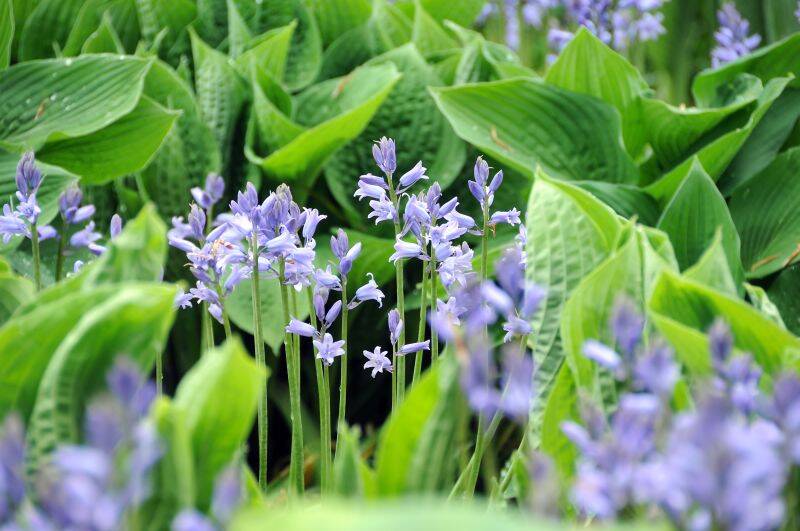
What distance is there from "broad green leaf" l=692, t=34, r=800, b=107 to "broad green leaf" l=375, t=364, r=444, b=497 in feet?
5.43

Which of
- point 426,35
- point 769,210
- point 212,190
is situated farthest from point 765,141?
point 212,190

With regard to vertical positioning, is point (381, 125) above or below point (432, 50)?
below

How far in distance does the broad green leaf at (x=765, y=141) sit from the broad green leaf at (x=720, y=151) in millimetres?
52

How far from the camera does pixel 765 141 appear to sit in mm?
2156

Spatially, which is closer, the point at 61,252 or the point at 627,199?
the point at 61,252

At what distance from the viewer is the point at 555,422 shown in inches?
43.5

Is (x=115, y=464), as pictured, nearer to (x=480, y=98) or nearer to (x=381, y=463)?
(x=381, y=463)

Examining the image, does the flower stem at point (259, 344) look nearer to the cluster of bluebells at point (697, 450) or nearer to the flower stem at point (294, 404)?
the flower stem at point (294, 404)

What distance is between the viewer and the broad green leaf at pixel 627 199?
1957 mm

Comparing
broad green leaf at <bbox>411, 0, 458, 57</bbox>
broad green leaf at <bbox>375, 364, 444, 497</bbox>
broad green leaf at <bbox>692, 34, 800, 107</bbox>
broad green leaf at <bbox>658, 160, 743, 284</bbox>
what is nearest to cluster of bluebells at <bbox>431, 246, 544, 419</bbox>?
broad green leaf at <bbox>375, 364, 444, 497</bbox>

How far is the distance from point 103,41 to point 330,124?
2.12 feet

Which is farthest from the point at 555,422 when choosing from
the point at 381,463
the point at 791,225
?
the point at 791,225

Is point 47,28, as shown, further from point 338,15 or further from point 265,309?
point 265,309

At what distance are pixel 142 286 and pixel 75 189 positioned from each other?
0.49 metres
